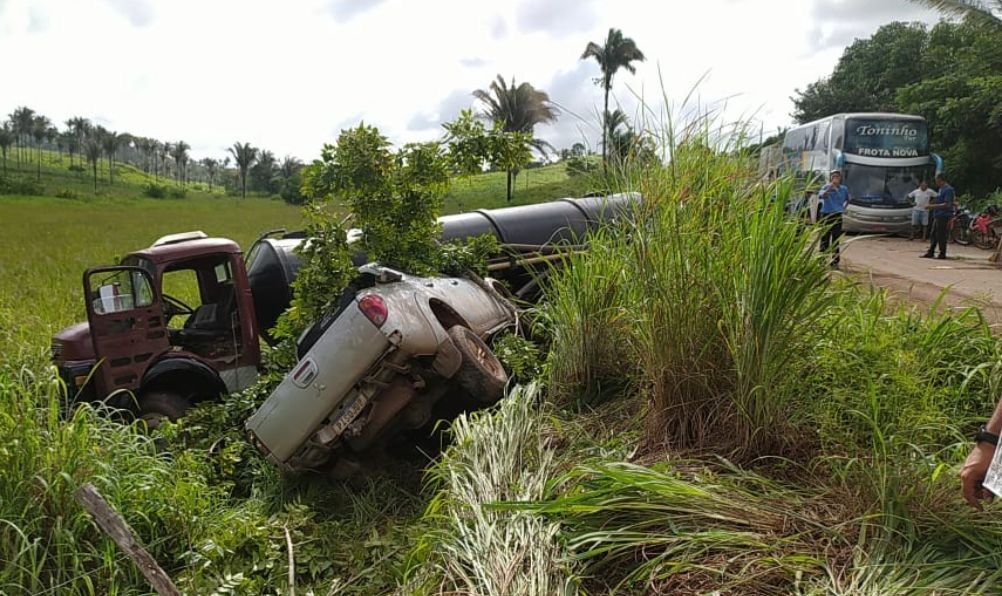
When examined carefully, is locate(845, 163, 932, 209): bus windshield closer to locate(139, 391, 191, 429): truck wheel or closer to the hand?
locate(139, 391, 191, 429): truck wheel

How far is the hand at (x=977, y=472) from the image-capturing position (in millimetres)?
1786

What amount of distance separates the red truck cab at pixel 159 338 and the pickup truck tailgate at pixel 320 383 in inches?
76.9

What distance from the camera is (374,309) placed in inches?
159

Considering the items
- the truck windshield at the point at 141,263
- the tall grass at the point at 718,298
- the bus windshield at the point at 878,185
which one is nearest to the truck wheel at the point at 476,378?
the tall grass at the point at 718,298

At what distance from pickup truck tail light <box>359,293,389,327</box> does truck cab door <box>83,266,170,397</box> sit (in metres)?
2.81

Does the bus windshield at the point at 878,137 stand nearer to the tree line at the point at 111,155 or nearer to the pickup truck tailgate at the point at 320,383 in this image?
the pickup truck tailgate at the point at 320,383

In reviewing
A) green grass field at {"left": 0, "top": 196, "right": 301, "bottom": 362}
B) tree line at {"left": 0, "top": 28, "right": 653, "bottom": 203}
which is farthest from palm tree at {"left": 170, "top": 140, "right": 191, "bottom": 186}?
green grass field at {"left": 0, "top": 196, "right": 301, "bottom": 362}

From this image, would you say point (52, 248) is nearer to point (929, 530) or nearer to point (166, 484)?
point (166, 484)

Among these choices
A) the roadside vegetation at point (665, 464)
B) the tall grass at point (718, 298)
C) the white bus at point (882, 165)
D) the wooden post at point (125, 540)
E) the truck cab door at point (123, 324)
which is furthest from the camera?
the white bus at point (882, 165)

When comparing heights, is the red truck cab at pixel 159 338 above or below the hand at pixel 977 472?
below

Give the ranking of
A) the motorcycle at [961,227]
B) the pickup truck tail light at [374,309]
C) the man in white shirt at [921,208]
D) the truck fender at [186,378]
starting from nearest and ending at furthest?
the pickup truck tail light at [374,309], the truck fender at [186,378], the man in white shirt at [921,208], the motorcycle at [961,227]

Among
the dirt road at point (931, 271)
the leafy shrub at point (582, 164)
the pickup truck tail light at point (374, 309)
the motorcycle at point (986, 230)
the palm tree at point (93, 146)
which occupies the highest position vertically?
the palm tree at point (93, 146)

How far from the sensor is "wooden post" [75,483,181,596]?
7.88 feet

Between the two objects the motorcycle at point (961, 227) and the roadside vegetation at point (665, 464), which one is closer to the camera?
the roadside vegetation at point (665, 464)
